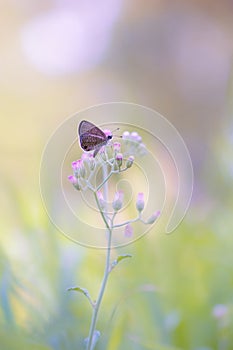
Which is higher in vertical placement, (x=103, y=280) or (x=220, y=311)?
(x=220, y=311)

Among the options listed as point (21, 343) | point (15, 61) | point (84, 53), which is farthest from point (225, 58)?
point (21, 343)

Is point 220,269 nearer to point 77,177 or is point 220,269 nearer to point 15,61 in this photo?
point 77,177

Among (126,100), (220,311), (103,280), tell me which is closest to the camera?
(103,280)

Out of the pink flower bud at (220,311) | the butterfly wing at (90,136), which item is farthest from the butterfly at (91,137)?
the pink flower bud at (220,311)

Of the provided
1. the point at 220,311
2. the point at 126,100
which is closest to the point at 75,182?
the point at 220,311

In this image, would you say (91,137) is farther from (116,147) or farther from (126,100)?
(126,100)

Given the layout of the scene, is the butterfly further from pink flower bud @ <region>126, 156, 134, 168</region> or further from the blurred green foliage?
the blurred green foliage
